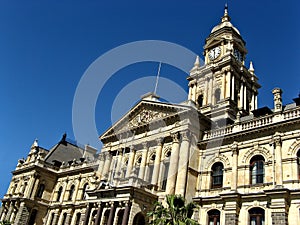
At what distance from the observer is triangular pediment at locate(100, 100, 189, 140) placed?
34.1m

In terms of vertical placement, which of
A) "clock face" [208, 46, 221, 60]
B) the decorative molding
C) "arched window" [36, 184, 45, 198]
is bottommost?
"arched window" [36, 184, 45, 198]

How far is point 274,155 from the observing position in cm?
→ 2573

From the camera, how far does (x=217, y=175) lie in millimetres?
29453

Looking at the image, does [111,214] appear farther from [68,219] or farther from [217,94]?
[217,94]

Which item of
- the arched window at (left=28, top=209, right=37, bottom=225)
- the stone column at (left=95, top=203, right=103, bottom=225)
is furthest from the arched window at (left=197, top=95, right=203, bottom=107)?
the arched window at (left=28, top=209, right=37, bottom=225)

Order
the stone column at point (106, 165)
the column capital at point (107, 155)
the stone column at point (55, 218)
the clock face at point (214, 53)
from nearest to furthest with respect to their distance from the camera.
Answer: the stone column at point (106, 165) < the column capital at point (107, 155) < the stone column at point (55, 218) < the clock face at point (214, 53)

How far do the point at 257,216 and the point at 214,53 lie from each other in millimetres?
28960

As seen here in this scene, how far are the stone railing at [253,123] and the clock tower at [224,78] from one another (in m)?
7.12

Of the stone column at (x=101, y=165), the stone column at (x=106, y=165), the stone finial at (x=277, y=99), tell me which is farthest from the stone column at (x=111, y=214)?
the stone finial at (x=277, y=99)

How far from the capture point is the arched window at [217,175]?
95.0 feet

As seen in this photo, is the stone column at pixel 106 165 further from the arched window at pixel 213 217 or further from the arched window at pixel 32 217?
the arched window at pixel 32 217

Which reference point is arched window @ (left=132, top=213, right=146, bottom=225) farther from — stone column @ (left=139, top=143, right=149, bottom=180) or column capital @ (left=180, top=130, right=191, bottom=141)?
column capital @ (left=180, top=130, right=191, bottom=141)

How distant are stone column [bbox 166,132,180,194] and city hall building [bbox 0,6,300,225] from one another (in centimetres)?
10

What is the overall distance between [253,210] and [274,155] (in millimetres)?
4767
